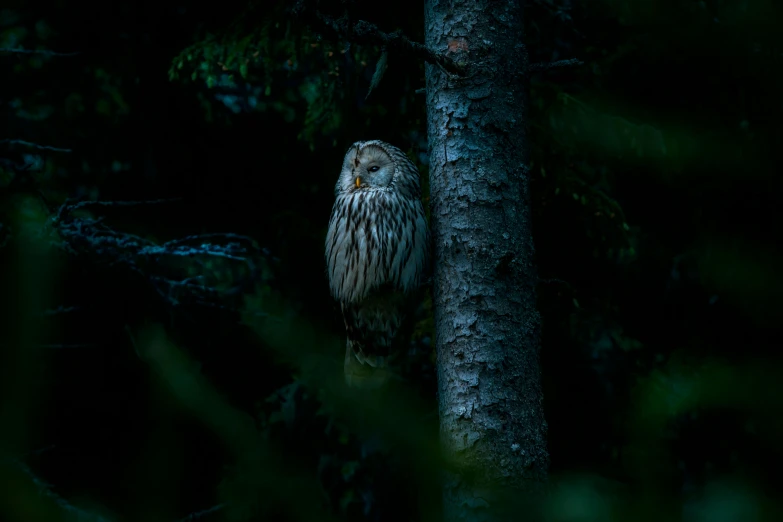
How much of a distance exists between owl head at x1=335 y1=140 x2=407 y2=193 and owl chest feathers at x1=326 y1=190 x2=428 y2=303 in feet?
0.12

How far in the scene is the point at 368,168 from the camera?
10.4ft

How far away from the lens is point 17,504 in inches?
28.9

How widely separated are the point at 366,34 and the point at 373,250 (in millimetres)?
1081

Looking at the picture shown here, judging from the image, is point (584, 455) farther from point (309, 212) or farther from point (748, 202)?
point (748, 202)

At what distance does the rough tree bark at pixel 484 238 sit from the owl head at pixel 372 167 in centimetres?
54

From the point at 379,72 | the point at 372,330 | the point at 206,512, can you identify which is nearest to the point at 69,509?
the point at 206,512

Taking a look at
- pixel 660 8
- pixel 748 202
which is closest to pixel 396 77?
pixel 748 202

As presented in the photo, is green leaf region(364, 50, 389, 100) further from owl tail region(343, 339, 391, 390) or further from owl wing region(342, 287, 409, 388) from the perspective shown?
owl tail region(343, 339, 391, 390)

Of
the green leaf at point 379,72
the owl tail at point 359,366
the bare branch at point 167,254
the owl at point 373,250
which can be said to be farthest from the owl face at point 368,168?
the bare branch at point 167,254

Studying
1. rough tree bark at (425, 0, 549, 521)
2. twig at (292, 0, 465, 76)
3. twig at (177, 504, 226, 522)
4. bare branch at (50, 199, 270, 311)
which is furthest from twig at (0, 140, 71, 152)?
twig at (177, 504, 226, 522)

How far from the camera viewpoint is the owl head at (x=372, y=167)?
123 inches

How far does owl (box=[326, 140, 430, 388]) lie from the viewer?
2913 mm

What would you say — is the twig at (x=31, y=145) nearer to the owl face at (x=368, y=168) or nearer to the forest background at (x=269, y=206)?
the forest background at (x=269, y=206)

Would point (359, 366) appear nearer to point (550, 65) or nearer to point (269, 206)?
point (550, 65)
